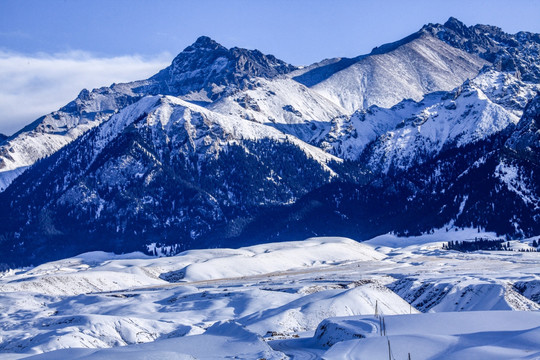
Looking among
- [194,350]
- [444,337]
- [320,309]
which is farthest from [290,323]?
[444,337]

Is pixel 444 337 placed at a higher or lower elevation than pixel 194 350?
higher

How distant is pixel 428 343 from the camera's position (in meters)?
53.8

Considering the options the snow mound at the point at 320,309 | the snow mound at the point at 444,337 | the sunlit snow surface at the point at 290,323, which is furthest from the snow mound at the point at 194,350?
the snow mound at the point at 320,309

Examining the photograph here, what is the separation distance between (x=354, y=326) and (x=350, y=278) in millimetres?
119825

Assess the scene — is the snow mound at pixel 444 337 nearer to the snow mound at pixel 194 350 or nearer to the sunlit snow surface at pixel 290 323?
the sunlit snow surface at pixel 290 323

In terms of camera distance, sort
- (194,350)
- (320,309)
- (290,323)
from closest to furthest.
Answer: (194,350) → (290,323) → (320,309)

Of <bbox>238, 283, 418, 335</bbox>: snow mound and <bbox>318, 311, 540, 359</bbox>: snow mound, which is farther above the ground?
<bbox>318, 311, 540, 359</bbox>: snow mound

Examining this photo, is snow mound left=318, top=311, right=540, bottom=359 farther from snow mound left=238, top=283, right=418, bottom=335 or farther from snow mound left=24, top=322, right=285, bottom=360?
snow mound left=238, top=283, right=418, bottom=335

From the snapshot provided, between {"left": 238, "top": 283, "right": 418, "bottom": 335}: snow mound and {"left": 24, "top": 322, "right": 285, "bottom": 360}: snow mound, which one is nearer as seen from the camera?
{"left": 24, "top": 322, "right": 285, "bottom": 360}: snow mound

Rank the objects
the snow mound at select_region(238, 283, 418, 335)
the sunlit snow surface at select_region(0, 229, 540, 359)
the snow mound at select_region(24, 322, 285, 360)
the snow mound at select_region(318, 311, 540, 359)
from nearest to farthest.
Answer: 1. the snow mound at select_region(318, 311, 540, 359)
2. the sunlit snow surface at select_region(0, 229, 540, 359)
3. the snow mound at select_region(24, 322, 285, 360)
4. the snow mound at select_region(238, 283, 418, 335)

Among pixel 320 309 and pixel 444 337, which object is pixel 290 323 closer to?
pixel 320 309

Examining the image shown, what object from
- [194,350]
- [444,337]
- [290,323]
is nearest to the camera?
[444,337]

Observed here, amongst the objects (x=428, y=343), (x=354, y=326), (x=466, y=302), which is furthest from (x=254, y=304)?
(x=428, y=343)

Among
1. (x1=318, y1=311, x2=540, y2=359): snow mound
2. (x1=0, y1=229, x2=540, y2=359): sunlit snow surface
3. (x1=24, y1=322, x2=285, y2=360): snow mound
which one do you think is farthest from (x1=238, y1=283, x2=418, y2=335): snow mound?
(x1=318, y1=311, x2=540, y2=359): snow mound
